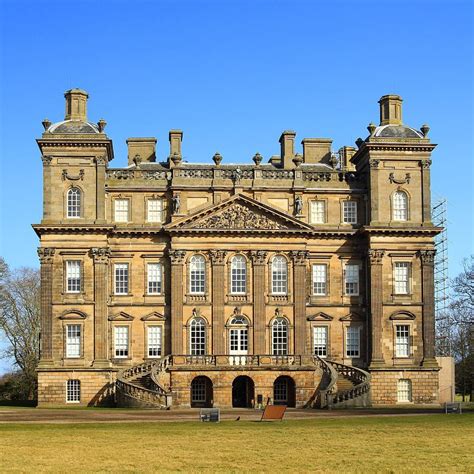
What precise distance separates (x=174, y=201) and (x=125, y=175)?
322 centimetres

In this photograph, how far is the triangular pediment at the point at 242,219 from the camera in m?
60.4

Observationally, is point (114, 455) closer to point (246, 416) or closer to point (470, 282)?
point (246, 416)

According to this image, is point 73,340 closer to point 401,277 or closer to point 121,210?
point 121,210

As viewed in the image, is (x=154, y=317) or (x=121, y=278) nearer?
(x=154, y=317)

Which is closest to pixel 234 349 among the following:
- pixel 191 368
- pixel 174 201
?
pixel 191 368

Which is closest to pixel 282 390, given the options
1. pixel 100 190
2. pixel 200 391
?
pixel 200 391

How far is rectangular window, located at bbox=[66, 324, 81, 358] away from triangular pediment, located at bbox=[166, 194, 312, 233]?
26.2 feet

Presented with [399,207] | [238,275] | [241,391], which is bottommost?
[241,391]

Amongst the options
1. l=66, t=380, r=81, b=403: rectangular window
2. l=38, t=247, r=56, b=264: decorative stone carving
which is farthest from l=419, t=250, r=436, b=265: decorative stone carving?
l=38, t=247, r=56, b=264: decorative stone carving

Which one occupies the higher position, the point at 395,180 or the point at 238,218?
the point at 395,180

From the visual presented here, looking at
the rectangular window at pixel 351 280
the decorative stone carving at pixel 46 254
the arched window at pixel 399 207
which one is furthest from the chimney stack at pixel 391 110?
the decorative stone carving at pixel 46 254

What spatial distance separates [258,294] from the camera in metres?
60.6

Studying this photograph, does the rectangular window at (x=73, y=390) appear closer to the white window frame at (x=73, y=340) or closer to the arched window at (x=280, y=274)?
the white window frame at (x=73, y=340)

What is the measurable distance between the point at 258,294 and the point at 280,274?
70.1 inches
